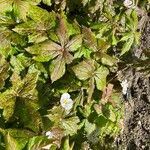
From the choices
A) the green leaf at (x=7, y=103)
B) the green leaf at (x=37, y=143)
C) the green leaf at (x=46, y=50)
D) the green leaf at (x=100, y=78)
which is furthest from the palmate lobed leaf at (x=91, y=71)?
the green leaf at (x=37, y=143)

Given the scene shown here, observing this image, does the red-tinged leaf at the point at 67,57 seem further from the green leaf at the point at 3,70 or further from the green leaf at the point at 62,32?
the green leaf at the point at 3,70

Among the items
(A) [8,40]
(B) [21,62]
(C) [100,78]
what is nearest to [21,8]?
(A) [8,40]

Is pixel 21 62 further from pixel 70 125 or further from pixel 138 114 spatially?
pixel 138 114

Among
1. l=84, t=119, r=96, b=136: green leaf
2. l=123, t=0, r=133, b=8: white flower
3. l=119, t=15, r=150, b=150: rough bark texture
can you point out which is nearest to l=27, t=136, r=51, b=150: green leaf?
l=84, t=119, r=96, b=136: green leaf

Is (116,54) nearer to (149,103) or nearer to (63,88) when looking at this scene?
(63,88)

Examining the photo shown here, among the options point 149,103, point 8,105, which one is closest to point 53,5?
point 8,105
